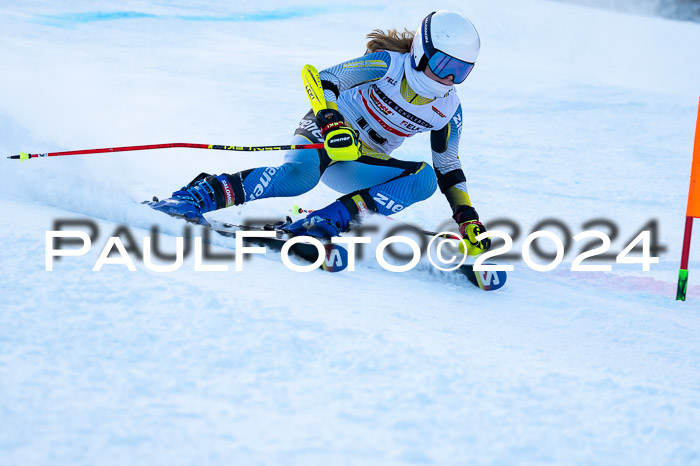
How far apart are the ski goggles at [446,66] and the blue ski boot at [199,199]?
1.08 metres

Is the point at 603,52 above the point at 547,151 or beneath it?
above

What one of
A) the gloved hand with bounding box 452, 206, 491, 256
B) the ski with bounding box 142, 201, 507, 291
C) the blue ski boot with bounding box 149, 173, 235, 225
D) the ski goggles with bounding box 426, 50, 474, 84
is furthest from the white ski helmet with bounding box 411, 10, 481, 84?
the blue ski boot with bounding box 149, 173, 235, 225

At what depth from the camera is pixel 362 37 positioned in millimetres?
12484

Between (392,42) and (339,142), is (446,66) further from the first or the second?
(339,142)

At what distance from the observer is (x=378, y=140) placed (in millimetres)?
3662

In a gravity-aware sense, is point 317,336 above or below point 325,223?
below

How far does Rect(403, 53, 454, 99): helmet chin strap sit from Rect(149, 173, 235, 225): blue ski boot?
3.21 feet

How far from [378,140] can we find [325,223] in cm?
70

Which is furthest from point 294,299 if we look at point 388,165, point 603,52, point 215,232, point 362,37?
point 603,52

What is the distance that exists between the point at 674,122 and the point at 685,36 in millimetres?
8930

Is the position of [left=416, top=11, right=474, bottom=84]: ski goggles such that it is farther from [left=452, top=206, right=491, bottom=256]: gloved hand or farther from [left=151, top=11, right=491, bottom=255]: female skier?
[left=452, top=206, right=491, bottom=256]: gloved hand

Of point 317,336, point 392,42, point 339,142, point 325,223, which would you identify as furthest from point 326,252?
point 392,42

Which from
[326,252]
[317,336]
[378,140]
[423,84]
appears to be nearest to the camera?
[317,336]

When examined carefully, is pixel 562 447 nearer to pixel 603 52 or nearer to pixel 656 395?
pixel 656 395
